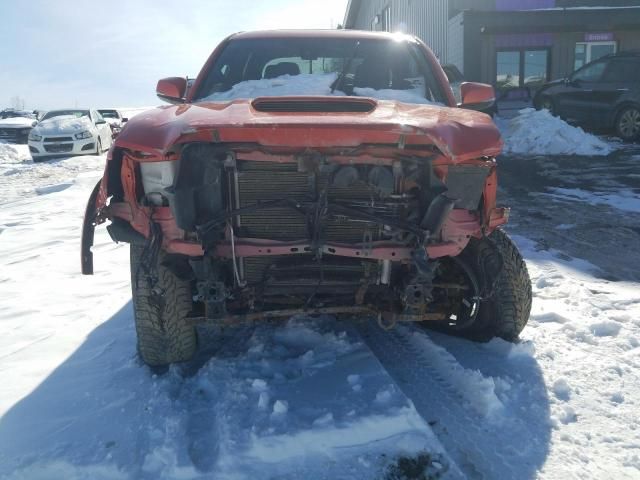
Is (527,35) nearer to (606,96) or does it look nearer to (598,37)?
(598,37)

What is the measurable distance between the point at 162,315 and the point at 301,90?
1.80 metres

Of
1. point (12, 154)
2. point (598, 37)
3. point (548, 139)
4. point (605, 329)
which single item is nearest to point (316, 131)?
point (605, 329)

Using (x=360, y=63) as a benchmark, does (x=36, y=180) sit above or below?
below

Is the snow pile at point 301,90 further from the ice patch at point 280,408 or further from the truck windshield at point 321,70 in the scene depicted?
the ice patch at point 280,408

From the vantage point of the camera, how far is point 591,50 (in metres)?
19.5

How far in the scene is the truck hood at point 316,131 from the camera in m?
2.24

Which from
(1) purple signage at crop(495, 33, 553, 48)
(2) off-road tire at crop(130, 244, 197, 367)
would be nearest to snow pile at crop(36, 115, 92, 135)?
(1) purple signage at crop(495, 33, 553, 48)

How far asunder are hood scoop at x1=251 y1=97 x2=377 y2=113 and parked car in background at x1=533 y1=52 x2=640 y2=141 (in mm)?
12665

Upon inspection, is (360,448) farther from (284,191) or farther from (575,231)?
(575,231)

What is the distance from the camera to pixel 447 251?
8.32ft

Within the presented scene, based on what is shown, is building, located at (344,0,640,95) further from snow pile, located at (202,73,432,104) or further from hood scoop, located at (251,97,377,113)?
hood scoop, located at (251,97,377,113)

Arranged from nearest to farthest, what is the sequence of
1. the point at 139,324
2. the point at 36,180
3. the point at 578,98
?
the point at 139,324
the point at 36,180
the point at 578,98

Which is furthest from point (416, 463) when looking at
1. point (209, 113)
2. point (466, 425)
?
point (209, 113)

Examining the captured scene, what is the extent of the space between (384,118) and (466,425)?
1.38 metres
